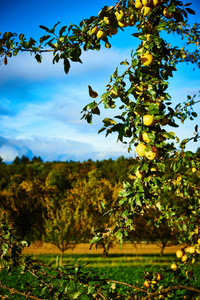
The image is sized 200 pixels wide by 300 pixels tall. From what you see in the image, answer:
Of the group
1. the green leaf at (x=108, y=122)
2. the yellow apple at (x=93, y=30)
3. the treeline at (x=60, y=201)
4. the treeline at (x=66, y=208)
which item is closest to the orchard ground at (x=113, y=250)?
the treeline at (x=66, y=208)

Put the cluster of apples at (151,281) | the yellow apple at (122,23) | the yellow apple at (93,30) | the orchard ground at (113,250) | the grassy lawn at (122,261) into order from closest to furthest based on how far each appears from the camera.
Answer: the yellow apple at (93,30), the yellow apple at (122,23), the cluster of apples at (151,281), the grassy lawn at (122,261), the orchard ground at (113,250)

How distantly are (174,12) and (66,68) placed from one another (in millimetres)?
821

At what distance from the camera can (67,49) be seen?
1.64 meters

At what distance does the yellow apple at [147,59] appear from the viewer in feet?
5.07

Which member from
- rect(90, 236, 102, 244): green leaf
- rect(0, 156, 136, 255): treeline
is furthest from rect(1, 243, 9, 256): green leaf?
rect(0, 156, 136, 255): treeline

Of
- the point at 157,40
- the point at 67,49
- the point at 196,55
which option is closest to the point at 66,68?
the point at 67,49

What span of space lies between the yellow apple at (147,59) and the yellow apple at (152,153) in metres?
0.53

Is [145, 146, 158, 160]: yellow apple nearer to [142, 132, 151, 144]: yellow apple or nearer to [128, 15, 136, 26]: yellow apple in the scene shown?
[142, 132, 151, 144]: yellow apple

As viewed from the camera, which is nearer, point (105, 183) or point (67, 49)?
point (67, 49)

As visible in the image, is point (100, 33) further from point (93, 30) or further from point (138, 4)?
point (138, 4)

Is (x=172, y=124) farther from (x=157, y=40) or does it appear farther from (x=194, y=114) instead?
(x=194, y=114)

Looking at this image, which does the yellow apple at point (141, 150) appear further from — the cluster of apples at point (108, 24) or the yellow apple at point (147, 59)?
the cluster of apples at point (108, 24)

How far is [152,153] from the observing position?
4.81ft

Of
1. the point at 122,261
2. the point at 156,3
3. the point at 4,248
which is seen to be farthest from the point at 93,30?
the point at 122,261
